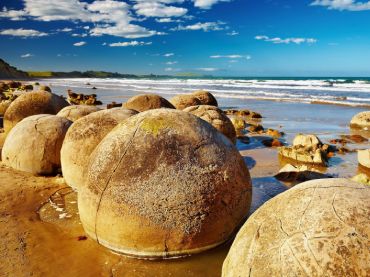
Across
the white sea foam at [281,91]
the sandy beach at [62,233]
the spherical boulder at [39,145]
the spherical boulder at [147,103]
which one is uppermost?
the spherical boulder at [147,103]

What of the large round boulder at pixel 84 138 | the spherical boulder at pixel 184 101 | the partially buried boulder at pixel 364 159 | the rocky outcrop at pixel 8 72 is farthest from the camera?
the rocky outcrop at pixel 8 72

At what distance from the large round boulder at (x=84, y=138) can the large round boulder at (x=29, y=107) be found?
5655mm

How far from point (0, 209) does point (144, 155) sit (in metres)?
3.22

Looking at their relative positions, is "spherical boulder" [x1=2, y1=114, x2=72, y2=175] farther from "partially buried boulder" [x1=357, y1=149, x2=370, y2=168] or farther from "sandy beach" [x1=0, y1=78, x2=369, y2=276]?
"partially buried boulder" [x1=357, y1=149, x2=370, y2=168]

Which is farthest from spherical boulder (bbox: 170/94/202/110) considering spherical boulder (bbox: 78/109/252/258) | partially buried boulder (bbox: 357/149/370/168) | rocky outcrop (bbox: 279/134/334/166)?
spherical boulder (bbox: 78/109/252/258)

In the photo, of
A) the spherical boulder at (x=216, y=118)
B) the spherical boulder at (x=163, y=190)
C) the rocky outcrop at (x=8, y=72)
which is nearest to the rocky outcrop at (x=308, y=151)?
the spherical boulder at (x=216, y=118)

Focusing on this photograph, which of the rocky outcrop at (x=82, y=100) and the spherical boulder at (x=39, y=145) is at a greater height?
the spherical boulder at (x=39, y=145)

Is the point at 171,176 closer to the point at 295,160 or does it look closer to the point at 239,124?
the point at 295,160

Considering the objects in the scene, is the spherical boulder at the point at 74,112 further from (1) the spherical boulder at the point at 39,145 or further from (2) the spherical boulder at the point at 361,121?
(2) the spherical boulder at the point at 361,121

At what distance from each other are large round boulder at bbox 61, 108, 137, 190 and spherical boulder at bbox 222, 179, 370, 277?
3.96 meters

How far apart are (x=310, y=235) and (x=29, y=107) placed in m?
11.0

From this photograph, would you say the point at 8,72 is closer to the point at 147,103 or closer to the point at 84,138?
the point at 147,103

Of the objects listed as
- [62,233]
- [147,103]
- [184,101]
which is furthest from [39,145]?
[184,101]

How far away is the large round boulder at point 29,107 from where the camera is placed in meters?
11.9
